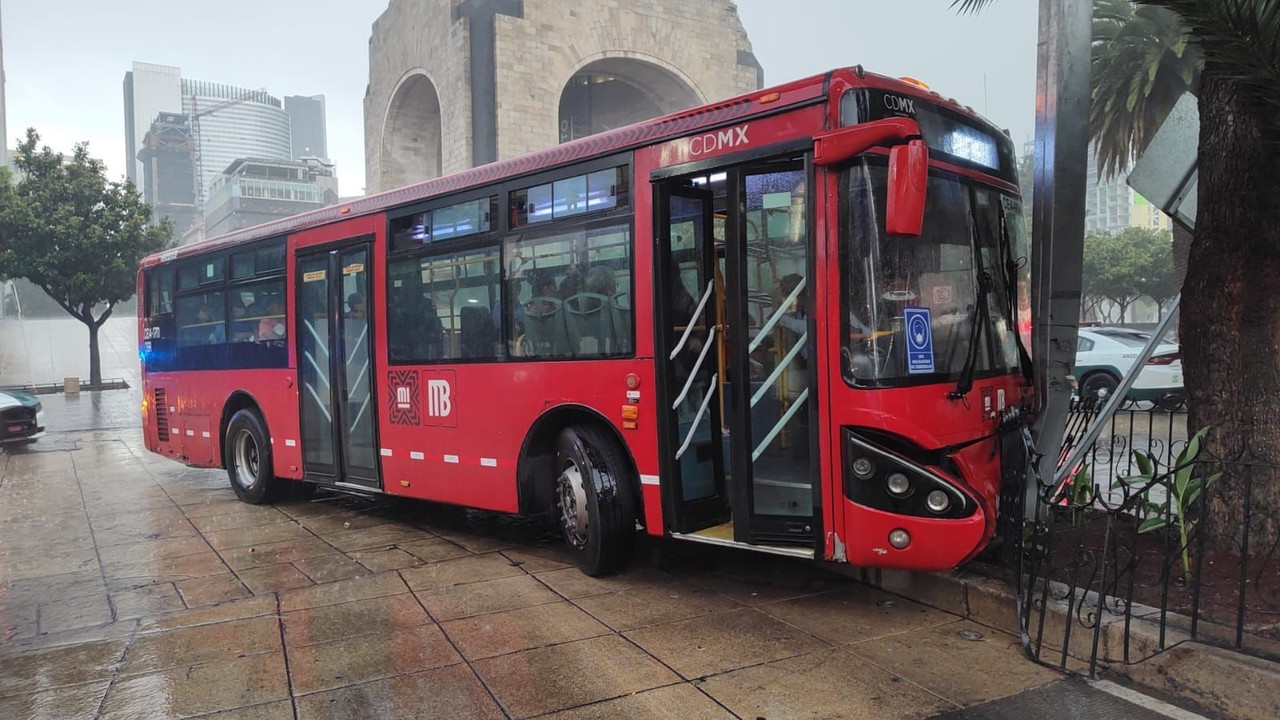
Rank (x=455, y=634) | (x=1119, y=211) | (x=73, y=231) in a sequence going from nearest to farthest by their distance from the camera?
(x=455, y=634) < (x=73, y=231) < (x=1119, y=211)

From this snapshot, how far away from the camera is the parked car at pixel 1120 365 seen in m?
14.2

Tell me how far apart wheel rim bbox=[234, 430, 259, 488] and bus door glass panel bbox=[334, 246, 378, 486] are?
2071mm

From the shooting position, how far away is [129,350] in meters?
45.8

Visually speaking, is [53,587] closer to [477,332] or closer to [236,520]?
[236,520]

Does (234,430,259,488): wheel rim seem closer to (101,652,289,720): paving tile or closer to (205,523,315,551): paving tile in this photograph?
(205,523,315,551): paving tile

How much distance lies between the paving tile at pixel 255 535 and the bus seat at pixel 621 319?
13.0ft

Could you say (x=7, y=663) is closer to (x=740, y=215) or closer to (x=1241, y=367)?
(x=740, y=215)

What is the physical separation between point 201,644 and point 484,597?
5.42ft

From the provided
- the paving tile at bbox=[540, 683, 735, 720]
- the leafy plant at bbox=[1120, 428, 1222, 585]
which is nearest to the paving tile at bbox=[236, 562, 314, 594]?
the paving tile at bbox=[540, 683, 735, 720]

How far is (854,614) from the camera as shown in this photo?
194 inches

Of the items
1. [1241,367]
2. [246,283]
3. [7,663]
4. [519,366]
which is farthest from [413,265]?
[1241,367]

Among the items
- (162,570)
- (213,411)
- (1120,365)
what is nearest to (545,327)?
(162,570)

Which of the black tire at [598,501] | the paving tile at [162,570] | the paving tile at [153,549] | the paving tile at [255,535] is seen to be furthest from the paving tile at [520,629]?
the paving tile at [153,549]

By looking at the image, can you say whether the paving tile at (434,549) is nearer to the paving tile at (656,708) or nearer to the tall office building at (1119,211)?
the paving tile at (656,708)
